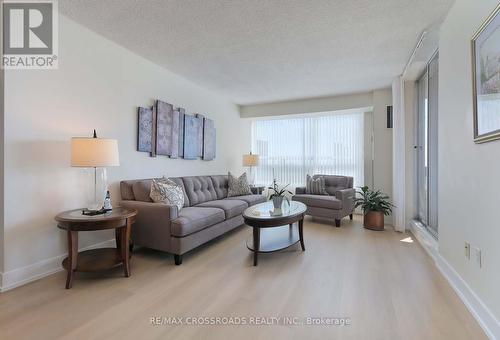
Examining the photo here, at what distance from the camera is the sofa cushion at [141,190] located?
289 centimetres

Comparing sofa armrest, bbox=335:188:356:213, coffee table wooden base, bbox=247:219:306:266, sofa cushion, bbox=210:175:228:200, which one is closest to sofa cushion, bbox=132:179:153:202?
coffee table wooden base, bbox=247:219:306:266

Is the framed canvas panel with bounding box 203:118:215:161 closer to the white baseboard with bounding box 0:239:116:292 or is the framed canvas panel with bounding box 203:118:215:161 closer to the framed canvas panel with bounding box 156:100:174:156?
the framed canvas panel with bounding box 156:100:174:156

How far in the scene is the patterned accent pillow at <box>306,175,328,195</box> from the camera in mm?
4641

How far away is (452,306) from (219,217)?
2.33m

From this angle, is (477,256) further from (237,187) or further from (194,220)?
(237,187)

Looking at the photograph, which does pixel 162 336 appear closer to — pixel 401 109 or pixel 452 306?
pixel 452 306

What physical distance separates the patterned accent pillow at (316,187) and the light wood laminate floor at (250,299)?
1888 mm

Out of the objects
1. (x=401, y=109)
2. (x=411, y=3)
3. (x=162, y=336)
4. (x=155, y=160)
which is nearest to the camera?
(x=162, y=336)

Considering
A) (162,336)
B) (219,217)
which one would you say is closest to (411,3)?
(219,217)

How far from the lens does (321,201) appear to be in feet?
13.8

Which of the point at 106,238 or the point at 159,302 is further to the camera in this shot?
the point at 106,238

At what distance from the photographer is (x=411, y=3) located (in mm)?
2119

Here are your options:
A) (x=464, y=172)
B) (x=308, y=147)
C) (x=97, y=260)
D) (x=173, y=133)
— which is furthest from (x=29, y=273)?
(x=308, y=147)

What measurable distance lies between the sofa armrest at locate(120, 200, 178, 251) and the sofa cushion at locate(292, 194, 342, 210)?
2.55m
